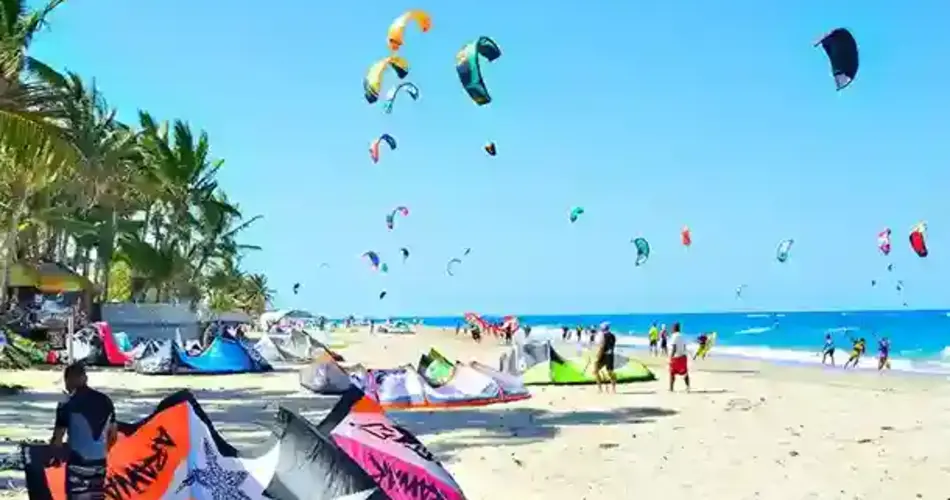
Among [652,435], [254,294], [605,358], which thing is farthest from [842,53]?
[254,294]

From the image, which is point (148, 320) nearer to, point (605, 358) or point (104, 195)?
point (104, 195)

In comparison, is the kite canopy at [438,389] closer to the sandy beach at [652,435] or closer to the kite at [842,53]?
the sandy beach at [652,435]

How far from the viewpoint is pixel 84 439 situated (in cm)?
586

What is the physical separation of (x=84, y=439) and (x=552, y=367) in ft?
55.7

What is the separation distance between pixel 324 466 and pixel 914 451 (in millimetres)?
9407

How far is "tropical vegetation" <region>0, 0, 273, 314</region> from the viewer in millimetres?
17562

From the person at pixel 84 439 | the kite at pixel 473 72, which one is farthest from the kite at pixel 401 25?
the person at pixel 84 439

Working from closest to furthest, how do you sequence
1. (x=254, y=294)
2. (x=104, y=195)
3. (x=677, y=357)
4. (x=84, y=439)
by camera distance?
(x=84, y=439) < (x=677, y=357) < (x=104, y=195) < (x=254, y=294)

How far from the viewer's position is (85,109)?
105 feet

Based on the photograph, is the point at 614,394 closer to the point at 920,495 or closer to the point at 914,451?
the point at 914,451

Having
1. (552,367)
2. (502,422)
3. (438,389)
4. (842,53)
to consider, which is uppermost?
(842,53)

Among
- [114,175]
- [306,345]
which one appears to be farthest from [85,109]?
[306,345]

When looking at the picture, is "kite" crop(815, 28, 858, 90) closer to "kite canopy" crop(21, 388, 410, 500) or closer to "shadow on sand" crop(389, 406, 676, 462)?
"shadow on sand" crop(389, 406, 676, 462)

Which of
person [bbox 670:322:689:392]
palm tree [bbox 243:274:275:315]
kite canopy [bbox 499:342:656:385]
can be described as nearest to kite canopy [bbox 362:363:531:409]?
kite canopy [bbox 499:342:656:385]
